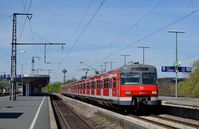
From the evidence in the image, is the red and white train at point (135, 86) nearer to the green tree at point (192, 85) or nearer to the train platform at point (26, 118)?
the train platform at point (26, 118)

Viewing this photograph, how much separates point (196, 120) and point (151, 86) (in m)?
3.72

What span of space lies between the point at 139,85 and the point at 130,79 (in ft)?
2.28

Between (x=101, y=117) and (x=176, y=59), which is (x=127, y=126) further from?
(x=176, y=59)

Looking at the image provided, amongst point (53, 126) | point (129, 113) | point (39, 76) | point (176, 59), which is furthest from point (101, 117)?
point (39, 76)

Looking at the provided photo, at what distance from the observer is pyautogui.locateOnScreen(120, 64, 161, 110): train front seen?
2541cm

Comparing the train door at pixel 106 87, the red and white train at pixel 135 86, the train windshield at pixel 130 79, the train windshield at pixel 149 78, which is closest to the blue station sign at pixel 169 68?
the train door at pixel 106 87

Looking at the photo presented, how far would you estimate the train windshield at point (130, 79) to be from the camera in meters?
25.8

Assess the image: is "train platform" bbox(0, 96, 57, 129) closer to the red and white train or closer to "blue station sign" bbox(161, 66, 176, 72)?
the red and white train

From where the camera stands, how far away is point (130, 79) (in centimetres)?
2600

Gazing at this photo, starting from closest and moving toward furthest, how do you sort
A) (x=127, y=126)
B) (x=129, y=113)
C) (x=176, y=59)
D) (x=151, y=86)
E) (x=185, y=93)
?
(x=127, y=126) < (x=151, y=86) < (x=129, y=113) < (x=176, y=59) < (x=185, y=93)

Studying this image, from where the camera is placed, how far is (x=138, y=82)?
25812 mm

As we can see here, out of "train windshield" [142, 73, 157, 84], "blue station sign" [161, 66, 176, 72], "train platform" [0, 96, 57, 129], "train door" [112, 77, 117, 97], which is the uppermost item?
"blue station sign" [161, 66, 176, 72]

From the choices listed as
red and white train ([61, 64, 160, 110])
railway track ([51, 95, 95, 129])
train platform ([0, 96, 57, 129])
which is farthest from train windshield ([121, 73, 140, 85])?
train platform ([0, 96, 57, 129])

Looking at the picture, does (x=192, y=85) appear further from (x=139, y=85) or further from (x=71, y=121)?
(x=71, y=121)
